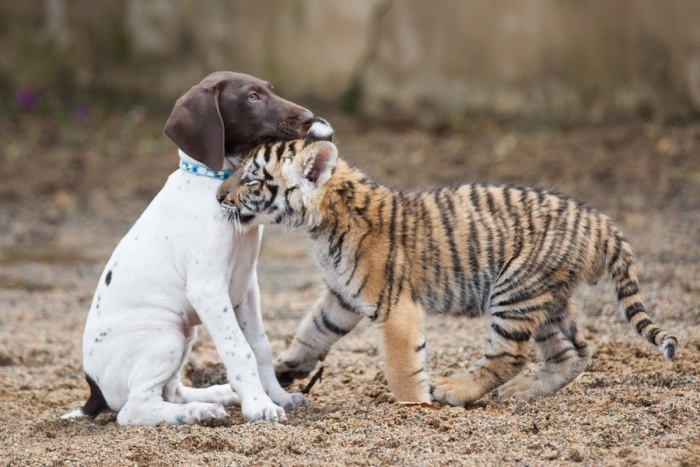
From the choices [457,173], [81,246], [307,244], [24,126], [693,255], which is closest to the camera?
[307,244]

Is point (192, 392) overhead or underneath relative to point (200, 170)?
underneath

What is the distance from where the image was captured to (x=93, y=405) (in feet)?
16.8

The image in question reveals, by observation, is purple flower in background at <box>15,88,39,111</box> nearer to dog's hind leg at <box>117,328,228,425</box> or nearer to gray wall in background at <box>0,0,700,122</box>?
gray wall in background at <box>0,0,700,122</box>

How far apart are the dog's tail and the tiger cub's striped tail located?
2.47 m

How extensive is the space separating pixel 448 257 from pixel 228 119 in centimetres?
122

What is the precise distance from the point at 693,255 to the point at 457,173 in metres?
3.41

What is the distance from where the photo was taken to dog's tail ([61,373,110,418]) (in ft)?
16.7

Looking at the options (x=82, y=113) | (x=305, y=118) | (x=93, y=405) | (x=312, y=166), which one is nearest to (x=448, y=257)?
(x=312, y=166)

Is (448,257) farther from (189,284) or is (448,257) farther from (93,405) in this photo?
(93,405)

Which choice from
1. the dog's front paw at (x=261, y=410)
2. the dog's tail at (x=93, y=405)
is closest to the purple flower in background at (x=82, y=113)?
Answer: the dog's tail at (x=93, y=405)

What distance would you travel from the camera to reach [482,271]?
4934mm

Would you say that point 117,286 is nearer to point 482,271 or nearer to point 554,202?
point 482,271

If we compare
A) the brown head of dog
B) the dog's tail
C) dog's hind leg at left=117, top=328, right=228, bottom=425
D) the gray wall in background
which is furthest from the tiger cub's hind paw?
the gray wall in background

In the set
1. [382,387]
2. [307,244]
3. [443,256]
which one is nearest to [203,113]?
[307,244]
